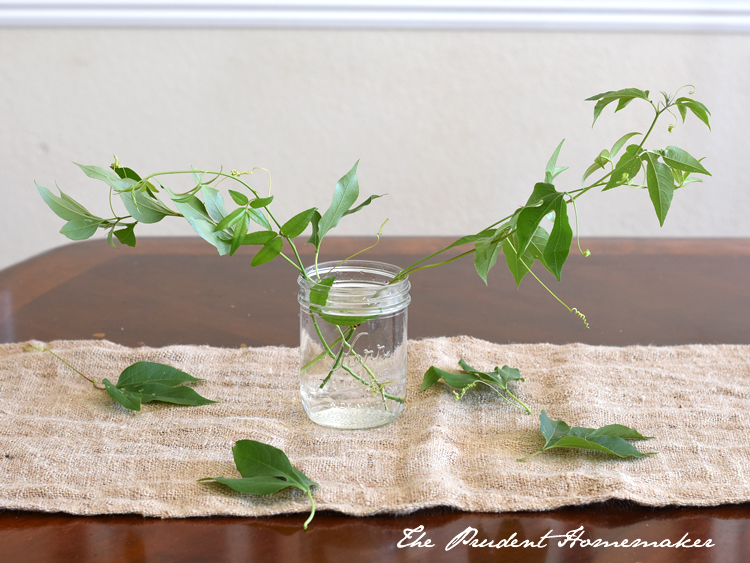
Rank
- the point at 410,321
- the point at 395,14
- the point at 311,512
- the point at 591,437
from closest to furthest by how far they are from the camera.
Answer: the point at 311,512 → the point at 591,437 → the point at 410,321 → the point at 395,14

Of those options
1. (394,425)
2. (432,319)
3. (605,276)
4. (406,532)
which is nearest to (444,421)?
(394,425)

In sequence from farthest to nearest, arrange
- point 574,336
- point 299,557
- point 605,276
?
1. point 605,276
2. point 574,336
3. point 299,557

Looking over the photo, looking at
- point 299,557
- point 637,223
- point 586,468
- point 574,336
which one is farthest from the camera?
point 637,223

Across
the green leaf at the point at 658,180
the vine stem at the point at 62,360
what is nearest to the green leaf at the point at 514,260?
the green leaf at the point at 658,180

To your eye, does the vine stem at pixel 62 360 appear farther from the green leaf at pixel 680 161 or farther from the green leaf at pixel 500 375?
the green leaf at pixel 680 161

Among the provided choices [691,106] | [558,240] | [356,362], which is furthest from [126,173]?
[691,106]

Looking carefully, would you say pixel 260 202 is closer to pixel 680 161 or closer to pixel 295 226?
pixel 295 226

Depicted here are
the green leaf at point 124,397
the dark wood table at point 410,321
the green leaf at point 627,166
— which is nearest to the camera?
the dark wood table at point 410,321

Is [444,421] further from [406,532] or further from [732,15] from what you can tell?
[732,15]
